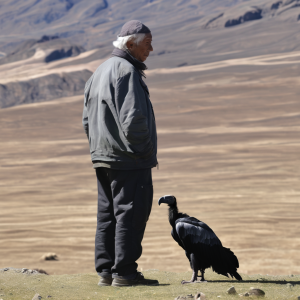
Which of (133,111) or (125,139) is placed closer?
(133,111)

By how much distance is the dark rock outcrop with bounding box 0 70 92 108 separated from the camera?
4009cm

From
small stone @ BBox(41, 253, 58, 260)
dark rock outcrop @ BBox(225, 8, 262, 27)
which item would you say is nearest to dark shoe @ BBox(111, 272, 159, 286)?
small stone @ BBox(41, 253, 58, 260)

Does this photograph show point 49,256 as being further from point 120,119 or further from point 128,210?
point 120,119

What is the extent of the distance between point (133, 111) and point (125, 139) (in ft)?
0.66

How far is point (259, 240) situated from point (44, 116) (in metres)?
23.5

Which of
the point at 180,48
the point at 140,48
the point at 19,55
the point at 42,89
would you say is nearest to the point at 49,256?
the point at 140,48

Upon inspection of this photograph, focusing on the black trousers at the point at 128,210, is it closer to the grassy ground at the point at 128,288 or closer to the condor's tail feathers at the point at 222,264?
the grassy ground at the point at 128,288

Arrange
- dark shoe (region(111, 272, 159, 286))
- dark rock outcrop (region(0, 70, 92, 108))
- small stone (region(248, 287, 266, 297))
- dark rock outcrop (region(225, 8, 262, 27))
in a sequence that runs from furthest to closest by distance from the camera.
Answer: dark rock outcrop (region(225, 8, 262, 27))
dark rock outcrop (region(0, 70, 92, 108))
dark shoe (region(111, 272, 159, 286))
small stone (region(248, 287, 266, 297))

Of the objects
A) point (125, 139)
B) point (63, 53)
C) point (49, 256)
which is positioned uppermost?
point (63, 53)

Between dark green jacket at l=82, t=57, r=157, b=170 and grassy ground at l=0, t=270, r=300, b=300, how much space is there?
2.55 feet

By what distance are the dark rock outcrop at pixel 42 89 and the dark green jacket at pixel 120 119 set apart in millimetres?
36134

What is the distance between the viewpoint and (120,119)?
11.9 ft

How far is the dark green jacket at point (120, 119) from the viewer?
3.61 meters

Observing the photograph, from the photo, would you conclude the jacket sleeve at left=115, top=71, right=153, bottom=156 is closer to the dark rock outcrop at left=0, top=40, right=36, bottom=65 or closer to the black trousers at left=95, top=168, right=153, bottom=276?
the black trousers at left=95, top=168, right=153, bottom=276
